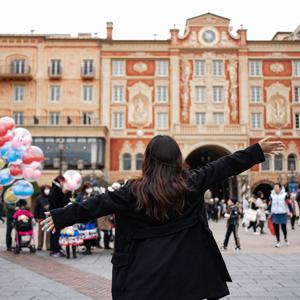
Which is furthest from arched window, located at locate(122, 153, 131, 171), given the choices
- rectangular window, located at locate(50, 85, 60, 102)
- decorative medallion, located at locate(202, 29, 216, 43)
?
decorative medallion, located at locate(202, 29, 216, 43)

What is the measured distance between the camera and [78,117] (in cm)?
4072

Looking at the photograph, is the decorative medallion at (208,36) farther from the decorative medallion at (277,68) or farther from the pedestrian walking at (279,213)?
the pedestrian walking at (279,213)

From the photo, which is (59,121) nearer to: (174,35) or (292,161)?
(174,35)

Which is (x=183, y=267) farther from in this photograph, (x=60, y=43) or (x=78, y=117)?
(x=60, y=43)

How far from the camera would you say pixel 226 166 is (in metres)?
3.04

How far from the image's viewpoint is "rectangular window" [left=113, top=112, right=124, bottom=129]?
41594 millimetres

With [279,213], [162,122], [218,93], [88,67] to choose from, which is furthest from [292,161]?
[279,213]

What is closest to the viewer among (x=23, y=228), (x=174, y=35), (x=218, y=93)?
(x=23, y=228)

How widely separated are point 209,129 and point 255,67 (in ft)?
24.9

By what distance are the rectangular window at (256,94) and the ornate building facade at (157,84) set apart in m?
0.09

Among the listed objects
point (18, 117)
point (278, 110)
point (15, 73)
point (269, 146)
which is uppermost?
point (15, 73)

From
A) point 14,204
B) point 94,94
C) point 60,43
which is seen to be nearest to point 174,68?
point 94,94

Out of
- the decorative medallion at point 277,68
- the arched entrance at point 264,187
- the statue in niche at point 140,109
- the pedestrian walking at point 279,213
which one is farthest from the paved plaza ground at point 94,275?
the decorative medallion at point 277,68

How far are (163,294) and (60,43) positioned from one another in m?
41.7
